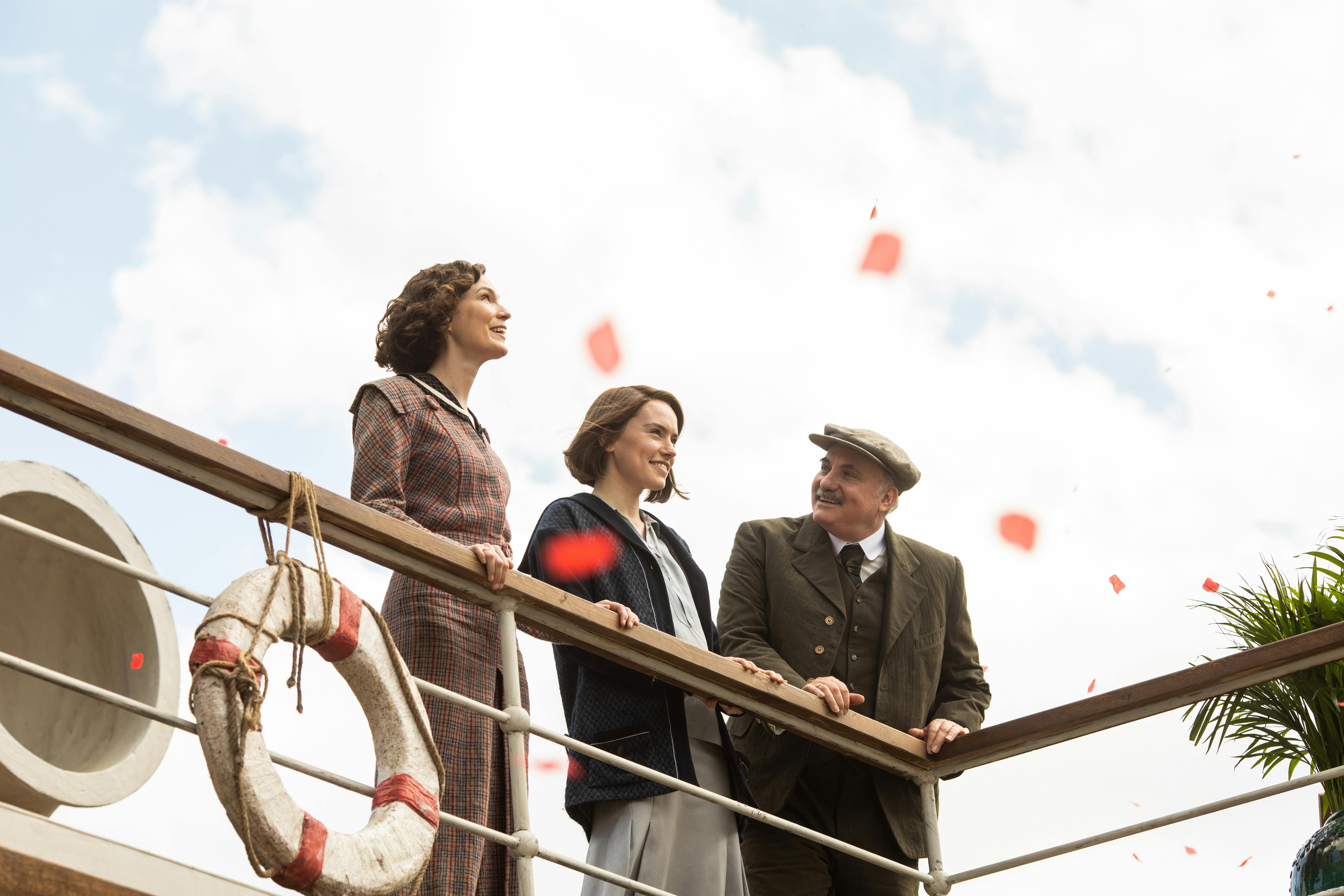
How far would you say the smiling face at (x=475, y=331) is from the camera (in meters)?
3.40

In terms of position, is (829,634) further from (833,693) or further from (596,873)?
(596,873)

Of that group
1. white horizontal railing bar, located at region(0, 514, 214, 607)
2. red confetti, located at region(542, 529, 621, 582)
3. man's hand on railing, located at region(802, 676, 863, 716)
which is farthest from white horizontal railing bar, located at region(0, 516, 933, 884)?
red confetti, located at region(542, 529, 621, 582)

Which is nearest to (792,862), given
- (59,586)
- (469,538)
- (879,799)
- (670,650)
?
(879,799)

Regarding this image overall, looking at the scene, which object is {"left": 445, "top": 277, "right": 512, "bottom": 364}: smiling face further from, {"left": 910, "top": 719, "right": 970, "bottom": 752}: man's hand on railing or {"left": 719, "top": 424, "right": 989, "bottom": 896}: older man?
{"left": 910, "top": 719, "right": 970, "bottom": 752}: man's hand on railing

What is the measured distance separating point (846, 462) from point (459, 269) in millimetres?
1193

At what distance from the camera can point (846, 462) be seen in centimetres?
391

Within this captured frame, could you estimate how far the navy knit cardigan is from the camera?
2.96m

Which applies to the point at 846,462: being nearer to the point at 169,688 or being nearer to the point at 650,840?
the point at 650,840

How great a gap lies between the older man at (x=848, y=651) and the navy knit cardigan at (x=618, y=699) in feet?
0.59

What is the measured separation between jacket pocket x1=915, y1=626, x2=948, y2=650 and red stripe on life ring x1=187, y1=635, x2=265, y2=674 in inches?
84.2

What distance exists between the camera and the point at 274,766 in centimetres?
189

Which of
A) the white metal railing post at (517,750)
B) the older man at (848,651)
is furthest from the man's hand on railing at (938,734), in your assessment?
the white metal railing post at (517,750)

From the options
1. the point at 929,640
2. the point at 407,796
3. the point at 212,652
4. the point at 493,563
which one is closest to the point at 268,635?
the point at 212,652

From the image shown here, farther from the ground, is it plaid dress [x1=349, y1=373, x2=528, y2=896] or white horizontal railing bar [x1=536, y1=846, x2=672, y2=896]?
plaid dress [x1=349, y1=373, x2=528, y2=896]
